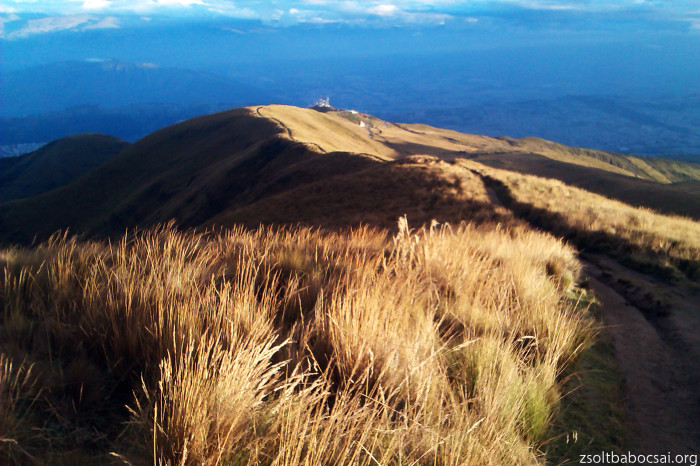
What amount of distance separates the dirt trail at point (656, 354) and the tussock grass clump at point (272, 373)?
0.66 metres

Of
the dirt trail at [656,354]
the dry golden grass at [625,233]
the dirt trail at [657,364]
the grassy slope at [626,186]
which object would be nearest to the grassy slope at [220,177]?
the grassy slope at [626,186]

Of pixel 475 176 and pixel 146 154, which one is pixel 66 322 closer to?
pixel 475 176

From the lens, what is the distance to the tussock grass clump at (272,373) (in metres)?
1.68

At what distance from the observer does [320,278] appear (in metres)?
3.77

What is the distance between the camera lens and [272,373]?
1975 mm

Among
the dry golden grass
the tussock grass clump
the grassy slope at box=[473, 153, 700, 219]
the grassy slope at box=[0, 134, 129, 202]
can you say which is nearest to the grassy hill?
the tussock grass clump

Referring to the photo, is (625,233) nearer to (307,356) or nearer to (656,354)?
(656,354)

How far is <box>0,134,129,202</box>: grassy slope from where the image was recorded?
3319 inches

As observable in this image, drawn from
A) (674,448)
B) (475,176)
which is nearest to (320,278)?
(674,448)

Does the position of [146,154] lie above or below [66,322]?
below

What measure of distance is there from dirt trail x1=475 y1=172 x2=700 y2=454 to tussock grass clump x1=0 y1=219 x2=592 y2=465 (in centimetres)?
66

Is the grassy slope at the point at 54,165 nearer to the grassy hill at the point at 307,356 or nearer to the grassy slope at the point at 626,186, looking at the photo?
the grassy slope at the point at 626,186

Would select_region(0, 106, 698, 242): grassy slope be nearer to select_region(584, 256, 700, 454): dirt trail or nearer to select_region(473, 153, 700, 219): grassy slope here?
select_region(473, 153, 700, 219): grassy slope

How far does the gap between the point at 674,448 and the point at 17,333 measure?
14.3ft
